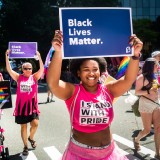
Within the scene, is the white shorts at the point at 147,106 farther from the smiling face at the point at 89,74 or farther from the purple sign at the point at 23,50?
the purple sign at the point at 23,50

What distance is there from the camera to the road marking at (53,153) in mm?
5660

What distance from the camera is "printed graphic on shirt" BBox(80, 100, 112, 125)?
277 cm

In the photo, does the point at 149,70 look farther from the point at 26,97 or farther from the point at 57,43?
the point at 57,43

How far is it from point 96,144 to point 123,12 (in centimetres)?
147

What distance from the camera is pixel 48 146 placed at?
21.0 ft

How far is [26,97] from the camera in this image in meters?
6.18

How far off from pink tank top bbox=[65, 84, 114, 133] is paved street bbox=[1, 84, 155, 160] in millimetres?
2986

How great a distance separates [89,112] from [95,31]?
0.90m

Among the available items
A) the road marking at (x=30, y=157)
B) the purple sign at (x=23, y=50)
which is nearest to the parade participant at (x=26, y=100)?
the road marking at (x=30, y=157)

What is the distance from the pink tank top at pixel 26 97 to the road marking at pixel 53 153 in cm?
85

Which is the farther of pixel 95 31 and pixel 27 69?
pixel 27 69

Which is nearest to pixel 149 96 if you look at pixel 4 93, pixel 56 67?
pixel 4 93

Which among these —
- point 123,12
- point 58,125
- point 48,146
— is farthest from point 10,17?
point 123,12

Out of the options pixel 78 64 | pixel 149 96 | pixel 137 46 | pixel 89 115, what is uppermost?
pixel 137 46
